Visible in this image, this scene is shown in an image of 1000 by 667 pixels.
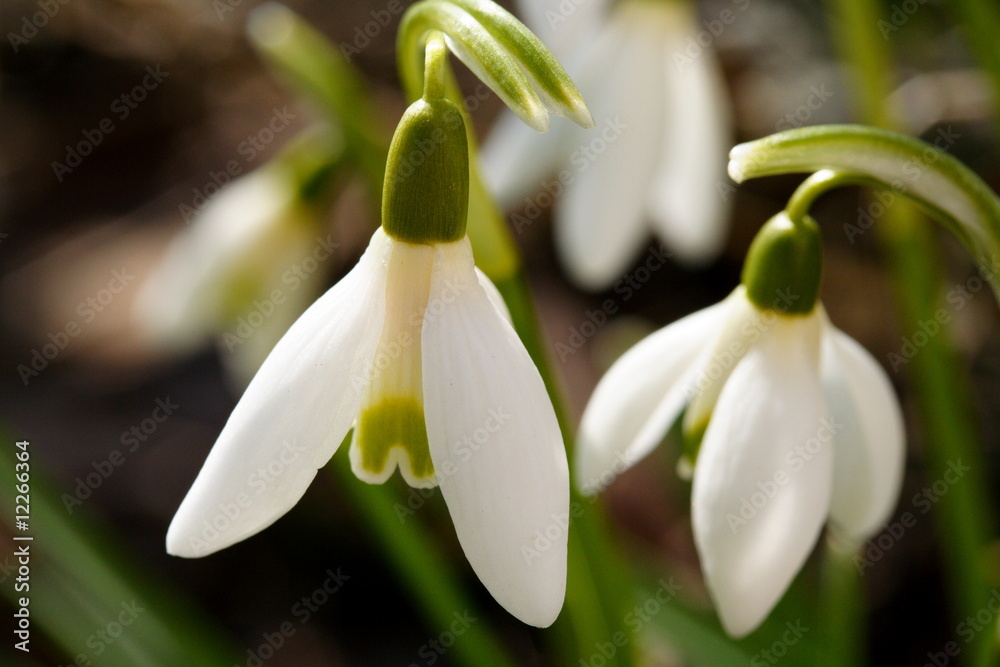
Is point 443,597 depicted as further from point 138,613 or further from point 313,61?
point 313,61

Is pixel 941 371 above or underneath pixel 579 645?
underneath

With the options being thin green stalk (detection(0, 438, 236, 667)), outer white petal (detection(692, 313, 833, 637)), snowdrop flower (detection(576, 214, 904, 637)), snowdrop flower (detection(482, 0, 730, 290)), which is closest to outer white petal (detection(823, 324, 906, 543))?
snowdrop flower (detection(576, 214, 904, 637))

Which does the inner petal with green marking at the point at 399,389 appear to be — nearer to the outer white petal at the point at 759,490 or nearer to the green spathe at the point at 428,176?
the green spathe at the point at 428,176

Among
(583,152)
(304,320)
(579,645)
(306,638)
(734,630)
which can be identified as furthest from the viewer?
(306,638)

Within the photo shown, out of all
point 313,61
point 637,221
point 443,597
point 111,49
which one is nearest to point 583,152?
point 637,221

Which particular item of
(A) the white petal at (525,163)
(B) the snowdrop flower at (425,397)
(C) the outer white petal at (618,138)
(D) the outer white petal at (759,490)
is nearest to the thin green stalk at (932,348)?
(C) the outer white petal at (618,138)

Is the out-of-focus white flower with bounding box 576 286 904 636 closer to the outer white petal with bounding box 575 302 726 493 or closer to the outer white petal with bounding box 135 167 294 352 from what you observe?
the outer white petal with bounding box 575 302 726 493
